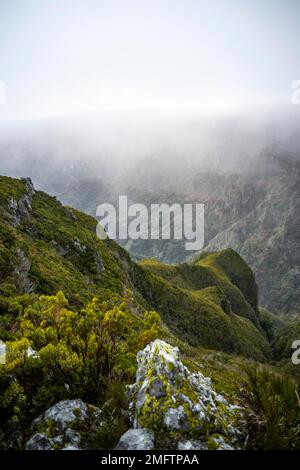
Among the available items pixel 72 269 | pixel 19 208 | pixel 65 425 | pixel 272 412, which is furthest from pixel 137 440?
pixel 19 208

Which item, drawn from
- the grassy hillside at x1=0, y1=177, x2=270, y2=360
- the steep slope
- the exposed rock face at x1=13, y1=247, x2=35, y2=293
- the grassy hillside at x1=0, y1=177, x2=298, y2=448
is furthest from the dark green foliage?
the steep slope

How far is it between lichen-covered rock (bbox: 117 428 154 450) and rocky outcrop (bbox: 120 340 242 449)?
18 centimetres

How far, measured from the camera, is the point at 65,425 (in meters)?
7.92

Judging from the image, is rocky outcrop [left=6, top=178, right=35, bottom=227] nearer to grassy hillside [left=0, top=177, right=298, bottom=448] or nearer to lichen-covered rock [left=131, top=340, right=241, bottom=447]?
grassy hillside [left=0, top=177, right=298, bottom=448]

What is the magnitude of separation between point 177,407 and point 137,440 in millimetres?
1180

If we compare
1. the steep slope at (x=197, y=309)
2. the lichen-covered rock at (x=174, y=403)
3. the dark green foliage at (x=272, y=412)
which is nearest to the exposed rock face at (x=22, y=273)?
the lichen-covered rock at (x=174, y=403)

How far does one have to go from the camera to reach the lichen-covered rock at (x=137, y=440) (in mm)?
7223

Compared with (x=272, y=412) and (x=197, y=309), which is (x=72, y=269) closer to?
(x=272, y=412)

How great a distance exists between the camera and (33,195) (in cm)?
5003

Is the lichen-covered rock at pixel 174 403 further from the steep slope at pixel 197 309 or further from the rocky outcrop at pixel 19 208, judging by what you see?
the steep slope at pixel 197 309

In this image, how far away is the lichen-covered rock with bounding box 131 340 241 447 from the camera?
7707 mm
